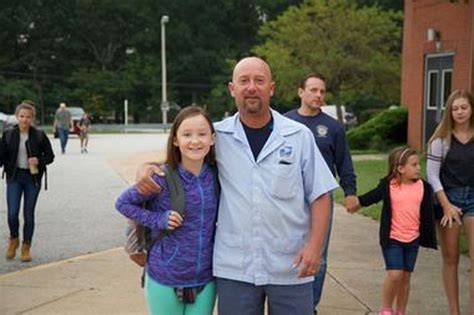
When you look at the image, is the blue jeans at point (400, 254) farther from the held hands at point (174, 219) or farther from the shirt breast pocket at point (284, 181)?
the held hands at point (174, 219)

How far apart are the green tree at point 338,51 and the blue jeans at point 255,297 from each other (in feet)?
103

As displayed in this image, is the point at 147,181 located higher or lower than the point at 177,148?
lower

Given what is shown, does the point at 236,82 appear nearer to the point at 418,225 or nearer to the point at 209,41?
the point at 418,225

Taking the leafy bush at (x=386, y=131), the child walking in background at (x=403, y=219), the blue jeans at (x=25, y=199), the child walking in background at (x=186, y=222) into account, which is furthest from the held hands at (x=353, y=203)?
the leafy bush at (x=386, y=131)

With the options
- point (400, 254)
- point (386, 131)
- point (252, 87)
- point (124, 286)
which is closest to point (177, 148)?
point (252, 87)

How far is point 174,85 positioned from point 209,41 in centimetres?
580

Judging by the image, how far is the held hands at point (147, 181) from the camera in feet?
10.8

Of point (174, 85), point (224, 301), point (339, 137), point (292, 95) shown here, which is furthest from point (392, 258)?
point (174, 85)

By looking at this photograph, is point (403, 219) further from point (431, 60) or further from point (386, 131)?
point (386, 131)

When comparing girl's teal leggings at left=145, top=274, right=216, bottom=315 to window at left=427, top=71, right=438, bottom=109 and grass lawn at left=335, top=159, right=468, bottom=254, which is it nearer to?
grass lawn at left=335, top=159, right=468, bottom=254

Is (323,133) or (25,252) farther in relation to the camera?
(25,252)

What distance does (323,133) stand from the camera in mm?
5203

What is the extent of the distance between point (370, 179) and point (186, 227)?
37.9 ft

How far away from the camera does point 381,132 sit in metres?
23.7
